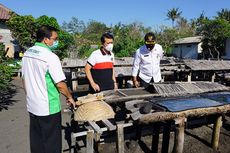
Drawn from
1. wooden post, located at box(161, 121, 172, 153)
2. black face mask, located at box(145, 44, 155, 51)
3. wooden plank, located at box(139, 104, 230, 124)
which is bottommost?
wooden post, located at box(161, 121, 172, 153)

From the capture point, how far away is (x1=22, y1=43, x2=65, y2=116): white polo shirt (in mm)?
3840

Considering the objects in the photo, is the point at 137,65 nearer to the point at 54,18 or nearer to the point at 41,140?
the point at 41,140

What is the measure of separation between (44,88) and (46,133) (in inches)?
24.5

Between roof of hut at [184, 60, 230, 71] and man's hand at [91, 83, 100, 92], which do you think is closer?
man's hand at [91, 83, 100, 92]

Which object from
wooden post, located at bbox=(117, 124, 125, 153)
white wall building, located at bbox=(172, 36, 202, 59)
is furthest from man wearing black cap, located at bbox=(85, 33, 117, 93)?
white wall building, located at bbox=(172, 36, 202, 59)

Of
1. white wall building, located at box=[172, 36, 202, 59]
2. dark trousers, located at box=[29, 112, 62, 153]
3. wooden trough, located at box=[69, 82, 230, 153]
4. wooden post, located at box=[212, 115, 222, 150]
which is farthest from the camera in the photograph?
white wall building, located at box=[172, 36, 202, 59]

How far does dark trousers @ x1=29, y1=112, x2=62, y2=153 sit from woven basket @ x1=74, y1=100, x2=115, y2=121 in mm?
698

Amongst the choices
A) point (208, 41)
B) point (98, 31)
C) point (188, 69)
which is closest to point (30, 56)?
point (188, 69)

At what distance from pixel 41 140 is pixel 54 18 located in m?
19.2

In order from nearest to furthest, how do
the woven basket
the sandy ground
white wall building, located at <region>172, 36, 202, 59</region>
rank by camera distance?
1. the woven basket
2. the sandy ground
3. white wall building, located at <region>172, 36, 202, 59</region>

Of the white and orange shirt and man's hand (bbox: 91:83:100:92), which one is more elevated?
the white and orange shirt

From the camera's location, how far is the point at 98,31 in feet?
190

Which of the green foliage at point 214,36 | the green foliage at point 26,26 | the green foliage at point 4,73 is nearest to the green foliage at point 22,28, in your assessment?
the green foliage at point 26,26

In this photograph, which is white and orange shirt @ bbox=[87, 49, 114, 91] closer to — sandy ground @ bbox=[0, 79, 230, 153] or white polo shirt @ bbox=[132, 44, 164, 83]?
white polo shirt @ bbox=[132, 44, 164, 83]
